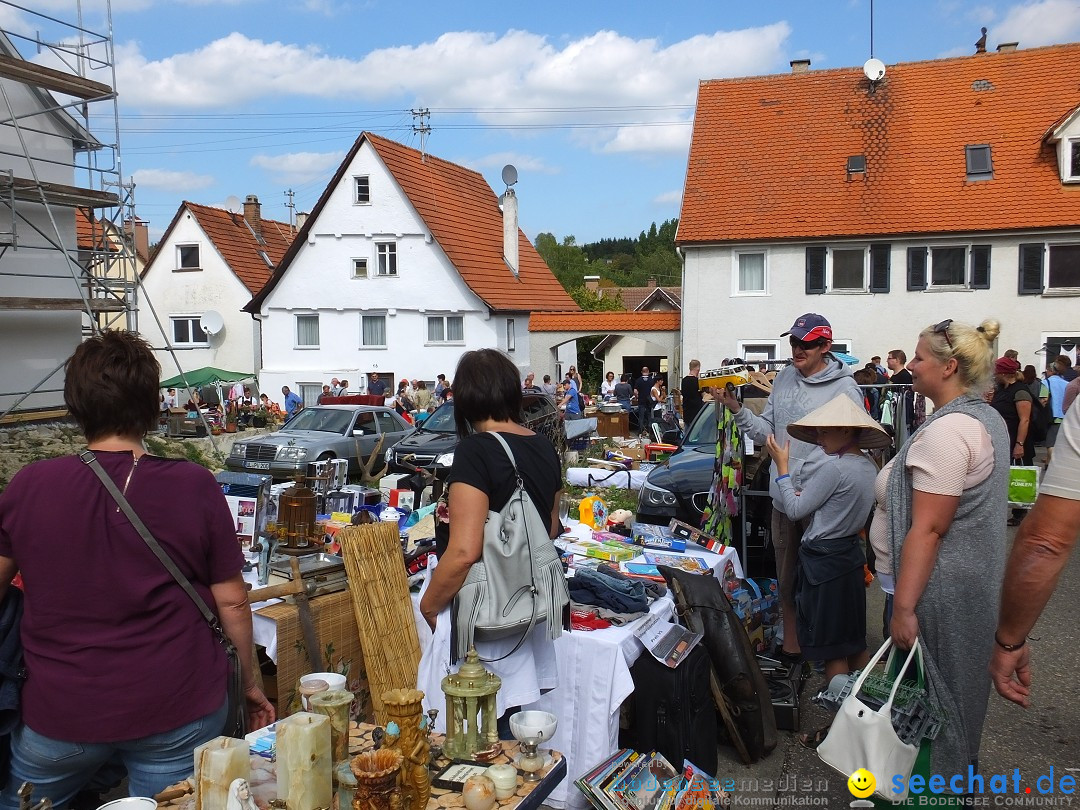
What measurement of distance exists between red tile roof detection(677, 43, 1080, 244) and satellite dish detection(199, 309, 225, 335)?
59.8ft

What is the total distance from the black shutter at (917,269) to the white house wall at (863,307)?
15 centimetres

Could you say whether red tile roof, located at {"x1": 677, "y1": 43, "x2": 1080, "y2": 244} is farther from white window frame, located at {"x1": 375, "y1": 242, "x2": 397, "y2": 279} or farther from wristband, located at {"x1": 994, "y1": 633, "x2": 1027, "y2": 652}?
wristband, located at {"x1": 994, "y1": 633, "x2": 1027, "y2": 652}

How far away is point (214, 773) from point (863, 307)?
23.5 meters

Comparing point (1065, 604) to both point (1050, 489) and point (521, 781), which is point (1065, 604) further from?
point (521, 781)

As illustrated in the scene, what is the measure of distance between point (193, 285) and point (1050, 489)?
34.6 m

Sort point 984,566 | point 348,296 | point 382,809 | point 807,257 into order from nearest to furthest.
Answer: point 382,809 < point 984,566 < point 807,257 < point 348,296

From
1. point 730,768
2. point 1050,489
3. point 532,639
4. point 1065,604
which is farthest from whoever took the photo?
point 1065,604

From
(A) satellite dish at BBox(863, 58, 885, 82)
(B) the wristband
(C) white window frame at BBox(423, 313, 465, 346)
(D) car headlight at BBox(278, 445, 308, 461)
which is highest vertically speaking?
(A) satellite dish at BBox(863, 58, 885, 82)

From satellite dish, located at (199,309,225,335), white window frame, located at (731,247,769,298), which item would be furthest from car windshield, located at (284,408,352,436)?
satellite dish, located at (199,309,225,335)

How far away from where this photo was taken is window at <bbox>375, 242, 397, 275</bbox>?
93.9 ft

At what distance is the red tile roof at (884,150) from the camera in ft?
75.0

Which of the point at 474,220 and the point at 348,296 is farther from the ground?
the point at 474,220

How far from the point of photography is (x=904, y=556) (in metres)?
3.08

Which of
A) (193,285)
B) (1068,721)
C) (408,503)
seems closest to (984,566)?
(1068,721)
